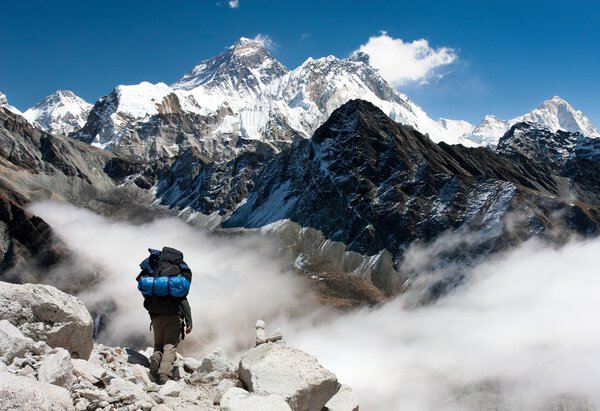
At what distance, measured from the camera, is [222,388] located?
14461mm

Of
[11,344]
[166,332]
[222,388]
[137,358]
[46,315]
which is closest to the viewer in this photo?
[11,344]

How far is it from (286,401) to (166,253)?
6253 millimetres

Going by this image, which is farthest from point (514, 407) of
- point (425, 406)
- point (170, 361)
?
point (170, 361)

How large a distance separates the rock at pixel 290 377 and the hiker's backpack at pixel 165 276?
3.06 m

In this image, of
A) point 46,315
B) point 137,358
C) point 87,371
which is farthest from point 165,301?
point 87,371

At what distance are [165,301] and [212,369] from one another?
267 cm

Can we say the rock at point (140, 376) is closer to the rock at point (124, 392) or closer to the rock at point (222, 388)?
the rock at point (124, 392)

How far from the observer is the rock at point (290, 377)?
13.5m

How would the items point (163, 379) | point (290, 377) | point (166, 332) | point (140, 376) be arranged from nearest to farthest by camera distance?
1. point (290, 377)
2. point (140, 376)
3. point (163, 379)
4. point (166, 332)

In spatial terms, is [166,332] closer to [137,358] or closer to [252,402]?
[137,358]

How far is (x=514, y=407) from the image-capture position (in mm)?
188625

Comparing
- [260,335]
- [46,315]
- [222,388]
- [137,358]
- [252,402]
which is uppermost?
[46,315]

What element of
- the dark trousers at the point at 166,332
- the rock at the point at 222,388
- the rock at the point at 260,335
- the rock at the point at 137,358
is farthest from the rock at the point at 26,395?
the rock at the point at 260,335

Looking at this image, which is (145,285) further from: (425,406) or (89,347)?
(425,406)
